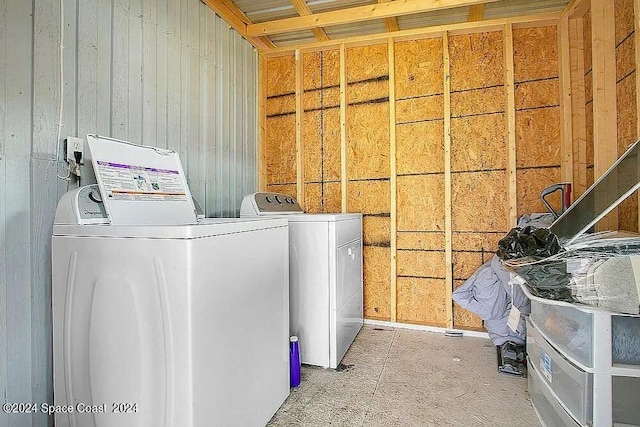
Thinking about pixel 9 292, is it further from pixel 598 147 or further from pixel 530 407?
pixel 598 147

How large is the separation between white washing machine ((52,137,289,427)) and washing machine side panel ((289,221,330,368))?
0.69 meters

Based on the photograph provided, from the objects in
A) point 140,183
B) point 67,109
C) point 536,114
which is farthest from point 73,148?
point 536,114

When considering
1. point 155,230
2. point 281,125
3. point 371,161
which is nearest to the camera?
point 155,230

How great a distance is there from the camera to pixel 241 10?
2650 millimetres

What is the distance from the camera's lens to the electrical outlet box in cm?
149

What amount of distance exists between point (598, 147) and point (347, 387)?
2097mm

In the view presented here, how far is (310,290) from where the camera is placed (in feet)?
7.07

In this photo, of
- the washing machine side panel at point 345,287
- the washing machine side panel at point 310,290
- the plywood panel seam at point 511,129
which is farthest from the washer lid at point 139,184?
the plywood panel seam at point 511,129

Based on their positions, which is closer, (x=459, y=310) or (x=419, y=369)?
(x=419, y=369)

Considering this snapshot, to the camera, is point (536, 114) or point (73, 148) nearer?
point (73, 148)

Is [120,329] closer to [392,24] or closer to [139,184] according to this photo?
[139,184]

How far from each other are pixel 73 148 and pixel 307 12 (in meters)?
2.02

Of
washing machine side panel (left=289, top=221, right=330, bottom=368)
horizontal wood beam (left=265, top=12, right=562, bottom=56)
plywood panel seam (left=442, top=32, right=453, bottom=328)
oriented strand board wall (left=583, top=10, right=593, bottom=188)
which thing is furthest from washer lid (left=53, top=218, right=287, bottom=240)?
oriented strand board wall (left=583, top=10, right=593, bottom=188)

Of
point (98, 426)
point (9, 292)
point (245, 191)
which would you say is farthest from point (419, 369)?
point (9, 292)
